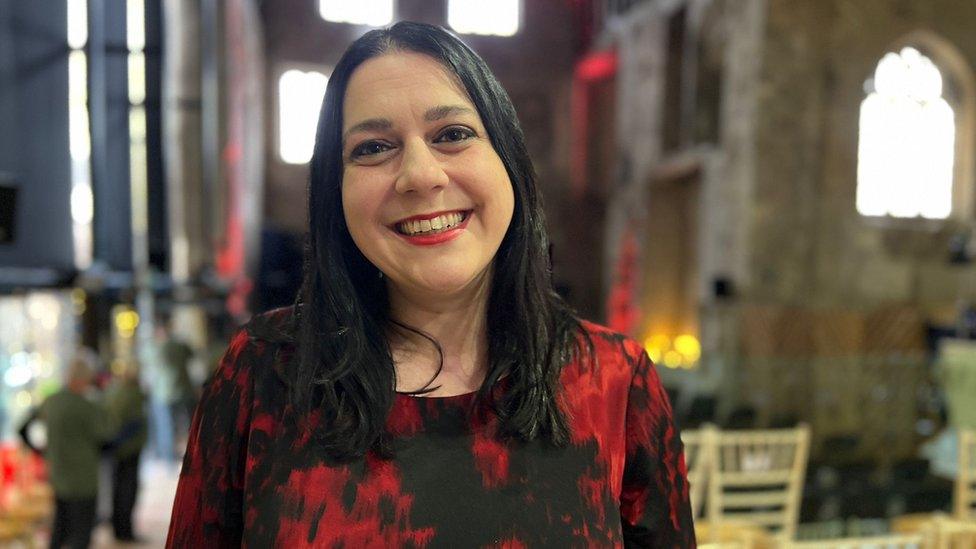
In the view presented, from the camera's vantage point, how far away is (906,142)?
15.1 meters

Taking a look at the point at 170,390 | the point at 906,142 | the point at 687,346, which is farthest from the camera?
the point at 687,346

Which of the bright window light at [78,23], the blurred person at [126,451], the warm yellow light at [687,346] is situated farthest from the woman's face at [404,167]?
the warm yellow light at [687,346]

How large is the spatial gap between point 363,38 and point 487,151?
24 cm

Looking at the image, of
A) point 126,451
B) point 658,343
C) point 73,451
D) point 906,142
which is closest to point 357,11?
point 658,343

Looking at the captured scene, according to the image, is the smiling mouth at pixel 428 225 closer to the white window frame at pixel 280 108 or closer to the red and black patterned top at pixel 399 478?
the red and black patterned top at pixel 399 478

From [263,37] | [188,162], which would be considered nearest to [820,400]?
[188,162]

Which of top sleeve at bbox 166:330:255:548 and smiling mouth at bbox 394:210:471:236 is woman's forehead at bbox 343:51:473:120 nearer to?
smiling mouth at bbox 394:210:471:236

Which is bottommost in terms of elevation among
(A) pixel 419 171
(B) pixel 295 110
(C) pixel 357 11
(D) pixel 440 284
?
(D) pixel 440 284

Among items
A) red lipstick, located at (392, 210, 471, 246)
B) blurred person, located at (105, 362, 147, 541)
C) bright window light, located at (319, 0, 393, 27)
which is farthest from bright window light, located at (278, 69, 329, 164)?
red lipstick, located at (392, 210, 471, 246)

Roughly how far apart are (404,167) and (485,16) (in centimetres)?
2142

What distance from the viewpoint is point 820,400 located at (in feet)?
26.0

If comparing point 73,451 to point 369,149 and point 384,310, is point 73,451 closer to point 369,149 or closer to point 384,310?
point 384,310

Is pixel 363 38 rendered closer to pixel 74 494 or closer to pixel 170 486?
pixel 74 494

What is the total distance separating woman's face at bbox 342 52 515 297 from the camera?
3.25 ft
